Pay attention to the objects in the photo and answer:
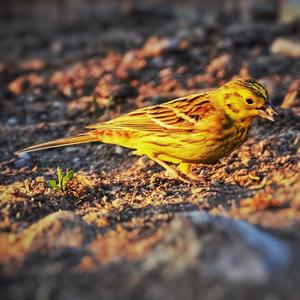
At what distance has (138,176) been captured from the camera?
20.1ft

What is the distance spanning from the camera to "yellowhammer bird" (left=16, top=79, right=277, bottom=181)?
5.63 meters

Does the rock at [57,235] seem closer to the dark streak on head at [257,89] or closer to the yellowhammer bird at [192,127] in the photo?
the yellowhammer bird at [192,127]

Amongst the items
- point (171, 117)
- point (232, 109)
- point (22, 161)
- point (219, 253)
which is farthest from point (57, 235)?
point (22, 161)

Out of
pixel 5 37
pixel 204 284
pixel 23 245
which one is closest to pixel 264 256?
pixel 204 284

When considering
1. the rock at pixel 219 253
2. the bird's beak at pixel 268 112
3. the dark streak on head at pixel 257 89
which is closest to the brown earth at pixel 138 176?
the rock at pixel 219 253

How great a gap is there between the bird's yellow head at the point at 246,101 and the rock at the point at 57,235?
2.06m

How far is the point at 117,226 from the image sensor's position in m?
4.42

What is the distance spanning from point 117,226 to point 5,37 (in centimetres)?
813

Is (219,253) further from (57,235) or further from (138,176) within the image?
(138,176)

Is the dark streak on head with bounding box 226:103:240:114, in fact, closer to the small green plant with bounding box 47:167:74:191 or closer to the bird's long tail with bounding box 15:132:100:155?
the bird's long tail with bounding box 15:132:100:155

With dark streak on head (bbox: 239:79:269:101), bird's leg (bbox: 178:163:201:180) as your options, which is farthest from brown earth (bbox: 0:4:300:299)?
dark streak on head (bbox: 239:79:269:101)

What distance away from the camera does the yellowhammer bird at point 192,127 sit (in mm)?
5633

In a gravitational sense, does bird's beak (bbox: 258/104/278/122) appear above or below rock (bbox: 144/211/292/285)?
below

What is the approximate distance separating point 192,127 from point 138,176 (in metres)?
0.78
